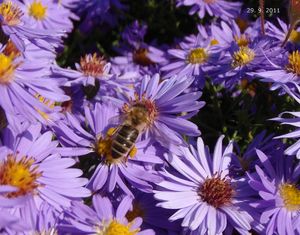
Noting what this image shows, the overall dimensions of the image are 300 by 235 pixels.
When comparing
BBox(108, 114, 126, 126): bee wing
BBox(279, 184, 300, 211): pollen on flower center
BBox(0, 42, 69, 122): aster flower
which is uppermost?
BBox(0, 42, 69, 122): aster flower

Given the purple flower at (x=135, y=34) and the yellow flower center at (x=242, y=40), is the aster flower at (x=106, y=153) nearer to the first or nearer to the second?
the yellow flower center at (x=242, y=40)

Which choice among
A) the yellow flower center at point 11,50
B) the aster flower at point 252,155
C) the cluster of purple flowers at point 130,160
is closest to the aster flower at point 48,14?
the cluster of purple flowers at point 130,160

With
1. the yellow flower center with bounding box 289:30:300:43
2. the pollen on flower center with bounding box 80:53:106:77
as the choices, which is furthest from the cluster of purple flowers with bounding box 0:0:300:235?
the yellow flower center with bounding box 289:30:300:43

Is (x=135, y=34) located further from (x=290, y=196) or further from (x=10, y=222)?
(x=10, y=222)

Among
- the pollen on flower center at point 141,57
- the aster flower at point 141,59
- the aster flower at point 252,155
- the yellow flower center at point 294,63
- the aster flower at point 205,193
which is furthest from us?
the pollen on flower center at point 141,57

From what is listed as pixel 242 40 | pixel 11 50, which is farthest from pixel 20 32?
pixel 242 40

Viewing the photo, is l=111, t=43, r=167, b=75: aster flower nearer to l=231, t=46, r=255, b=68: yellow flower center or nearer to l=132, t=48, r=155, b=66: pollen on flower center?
l=132, t=48, r=155, b=66: pollen on flower center

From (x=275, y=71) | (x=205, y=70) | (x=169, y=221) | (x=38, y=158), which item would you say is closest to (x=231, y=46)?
(x=205, y=70)
